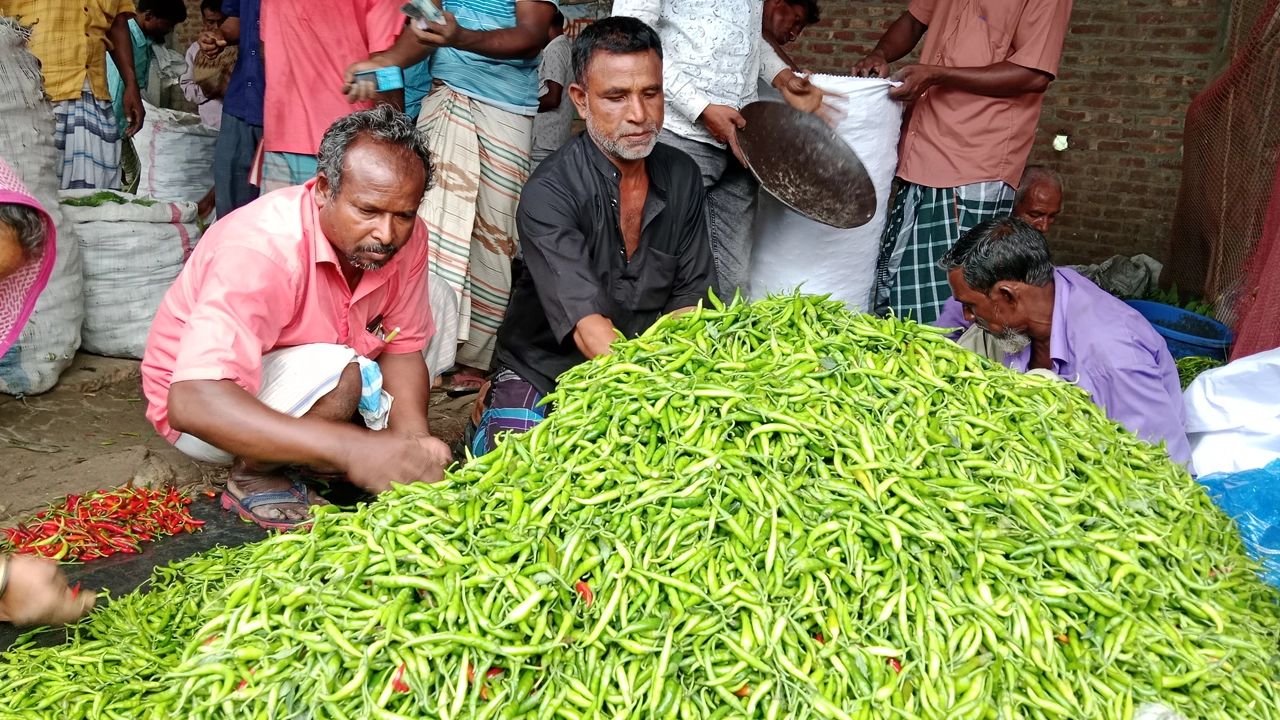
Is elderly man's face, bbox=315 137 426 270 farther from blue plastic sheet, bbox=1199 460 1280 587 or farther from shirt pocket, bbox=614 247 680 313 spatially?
blue plastic sheet, bbox=1199 460 1280 587

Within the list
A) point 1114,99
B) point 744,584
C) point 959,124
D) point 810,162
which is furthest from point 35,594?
point 1114,99

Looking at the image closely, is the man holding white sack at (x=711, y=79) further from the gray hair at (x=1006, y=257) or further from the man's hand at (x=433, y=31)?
the gray hair at (x=1006, y=257)

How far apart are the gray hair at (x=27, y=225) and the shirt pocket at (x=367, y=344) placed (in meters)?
0.98

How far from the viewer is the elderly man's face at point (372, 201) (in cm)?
254

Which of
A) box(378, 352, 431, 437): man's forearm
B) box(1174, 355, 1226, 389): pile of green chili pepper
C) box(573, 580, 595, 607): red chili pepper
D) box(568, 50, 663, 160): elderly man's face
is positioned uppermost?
box(568, 50, 663, 160): elderly man's face

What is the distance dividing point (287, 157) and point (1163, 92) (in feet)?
18.0

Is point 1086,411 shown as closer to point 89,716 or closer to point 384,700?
point 384,700

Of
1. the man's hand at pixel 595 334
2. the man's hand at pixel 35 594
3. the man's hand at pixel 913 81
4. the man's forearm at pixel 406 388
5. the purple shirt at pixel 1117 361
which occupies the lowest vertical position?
the man's hand at pixel 35 594

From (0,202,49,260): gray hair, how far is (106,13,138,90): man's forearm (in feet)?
11.7

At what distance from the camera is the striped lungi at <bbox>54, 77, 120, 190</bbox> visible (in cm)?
478

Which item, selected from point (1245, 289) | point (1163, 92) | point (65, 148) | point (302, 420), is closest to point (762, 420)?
point (302, 420)

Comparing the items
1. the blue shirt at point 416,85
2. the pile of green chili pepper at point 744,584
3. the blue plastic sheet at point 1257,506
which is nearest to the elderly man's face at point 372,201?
the pile of green chili pepper at point 744,584

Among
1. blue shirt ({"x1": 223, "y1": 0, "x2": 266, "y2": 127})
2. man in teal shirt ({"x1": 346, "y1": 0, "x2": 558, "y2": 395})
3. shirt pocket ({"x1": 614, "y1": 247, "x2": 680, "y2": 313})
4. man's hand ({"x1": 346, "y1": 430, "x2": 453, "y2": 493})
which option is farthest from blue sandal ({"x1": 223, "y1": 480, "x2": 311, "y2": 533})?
blue shirt ({"x1": 223, "y1": 0, "x2": 266, "y2": 127})

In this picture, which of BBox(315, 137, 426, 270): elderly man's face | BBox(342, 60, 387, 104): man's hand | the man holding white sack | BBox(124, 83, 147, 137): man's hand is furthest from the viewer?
BBox(124, 83, 147, 137): man's hand
